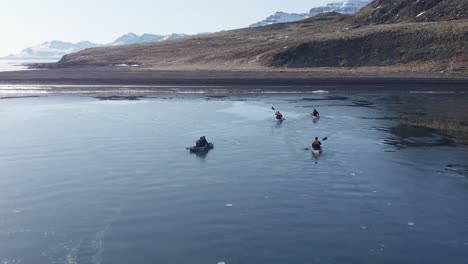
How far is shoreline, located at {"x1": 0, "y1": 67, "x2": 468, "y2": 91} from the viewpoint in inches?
3418

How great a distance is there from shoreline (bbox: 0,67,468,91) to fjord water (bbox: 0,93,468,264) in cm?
3360

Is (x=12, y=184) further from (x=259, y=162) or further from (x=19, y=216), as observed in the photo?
(x=259, y=162)

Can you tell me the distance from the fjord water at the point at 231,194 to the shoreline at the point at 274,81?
3360 cm

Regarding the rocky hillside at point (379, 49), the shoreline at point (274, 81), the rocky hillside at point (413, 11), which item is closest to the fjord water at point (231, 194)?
the shoreline at point (274, 81)

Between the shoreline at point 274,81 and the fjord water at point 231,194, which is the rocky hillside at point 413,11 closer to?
the shoreline at point 274,81

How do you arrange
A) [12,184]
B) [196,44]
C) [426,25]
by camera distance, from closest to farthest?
1. [12,184]
2. [426,25]
3. [196,44]

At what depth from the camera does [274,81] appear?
310ft

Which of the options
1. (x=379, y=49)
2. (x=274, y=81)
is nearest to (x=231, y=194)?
(x=274, y=81)

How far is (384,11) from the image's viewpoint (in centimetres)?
15725

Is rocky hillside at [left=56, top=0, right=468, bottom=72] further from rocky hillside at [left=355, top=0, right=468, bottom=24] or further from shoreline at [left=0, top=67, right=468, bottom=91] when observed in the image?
shoreline at [left=0, top=67, right=468, bottom=91]

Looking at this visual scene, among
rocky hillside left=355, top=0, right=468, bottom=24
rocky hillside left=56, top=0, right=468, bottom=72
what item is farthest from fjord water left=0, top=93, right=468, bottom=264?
rocky hillside left=355, top=0, right=468, bottom=24

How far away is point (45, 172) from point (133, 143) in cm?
1046

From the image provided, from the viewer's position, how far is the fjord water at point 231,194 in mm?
21906

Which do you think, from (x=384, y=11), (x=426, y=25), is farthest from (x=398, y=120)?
(x=384, y=11)
